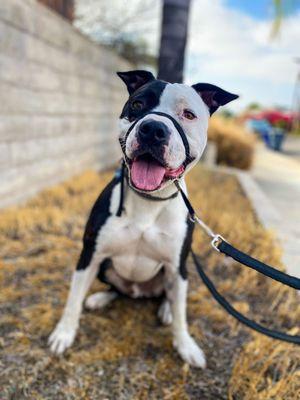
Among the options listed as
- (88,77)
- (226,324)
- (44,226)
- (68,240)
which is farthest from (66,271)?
(88,77)

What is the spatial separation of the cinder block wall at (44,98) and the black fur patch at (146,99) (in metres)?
2.54

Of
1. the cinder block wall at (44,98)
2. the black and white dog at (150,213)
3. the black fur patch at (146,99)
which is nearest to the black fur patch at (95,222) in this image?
the black and white dog at (150,213)

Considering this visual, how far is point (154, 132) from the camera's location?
1465mm

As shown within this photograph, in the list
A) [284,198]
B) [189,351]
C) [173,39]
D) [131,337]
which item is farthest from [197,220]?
[284,198]

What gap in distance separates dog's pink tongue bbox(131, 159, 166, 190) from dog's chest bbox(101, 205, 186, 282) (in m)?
0.38

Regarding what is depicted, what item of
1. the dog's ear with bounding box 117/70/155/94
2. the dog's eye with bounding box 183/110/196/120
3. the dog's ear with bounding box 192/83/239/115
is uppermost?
the dog's ear with bounding box 117/70/155/94

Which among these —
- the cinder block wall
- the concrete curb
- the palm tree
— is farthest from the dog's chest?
the palm tree

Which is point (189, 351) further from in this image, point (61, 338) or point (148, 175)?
point (148, 175)

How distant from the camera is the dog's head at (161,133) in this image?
1.49 meters

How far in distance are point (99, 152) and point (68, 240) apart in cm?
353

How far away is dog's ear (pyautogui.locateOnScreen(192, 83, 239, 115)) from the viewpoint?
5.85ft

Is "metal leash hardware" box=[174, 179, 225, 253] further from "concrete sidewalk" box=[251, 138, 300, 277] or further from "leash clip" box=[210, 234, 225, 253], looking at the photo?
"concrete sidewalk" box=[251, 138, 300, 277]

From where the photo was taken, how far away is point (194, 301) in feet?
9.12

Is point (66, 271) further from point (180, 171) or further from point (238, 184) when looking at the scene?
point (238, 184)
